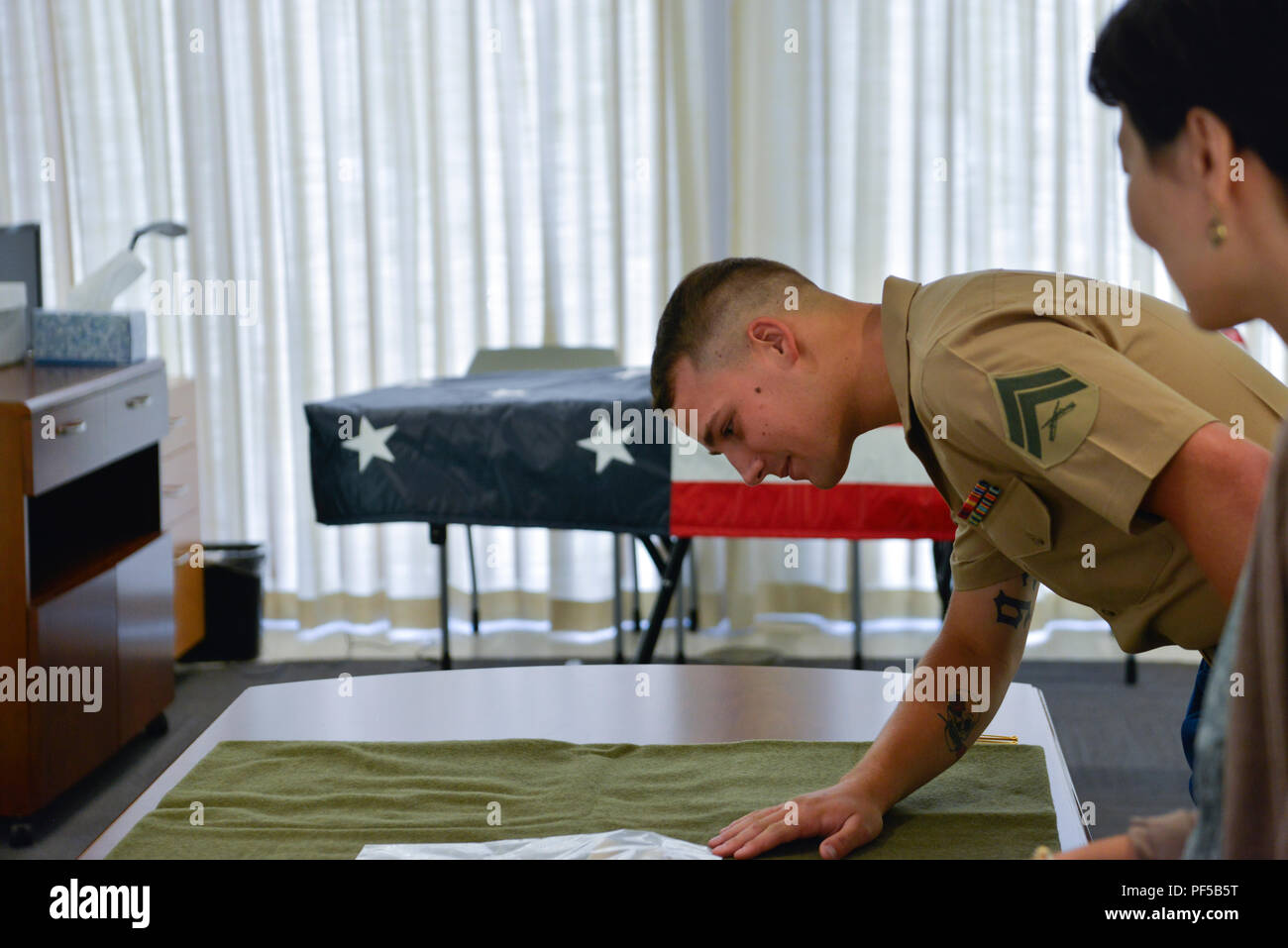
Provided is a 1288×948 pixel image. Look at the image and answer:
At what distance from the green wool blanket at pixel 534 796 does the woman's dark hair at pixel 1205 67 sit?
60 cm

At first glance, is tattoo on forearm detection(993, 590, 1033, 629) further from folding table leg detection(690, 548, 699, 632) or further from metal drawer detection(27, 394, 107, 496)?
folding table leg detection(690, 548, 699, 632)

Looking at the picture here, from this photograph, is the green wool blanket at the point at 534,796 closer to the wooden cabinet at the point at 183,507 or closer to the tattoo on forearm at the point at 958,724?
the tattoo on forearm at the point at 958,724

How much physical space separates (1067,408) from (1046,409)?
15mm

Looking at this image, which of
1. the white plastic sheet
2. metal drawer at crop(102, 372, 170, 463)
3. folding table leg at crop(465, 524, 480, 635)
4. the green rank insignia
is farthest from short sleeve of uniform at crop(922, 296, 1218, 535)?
folding table leg at crop(465, 524, 480, 635)

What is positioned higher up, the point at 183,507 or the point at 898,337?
the point at 898,337

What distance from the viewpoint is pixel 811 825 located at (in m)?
1.13

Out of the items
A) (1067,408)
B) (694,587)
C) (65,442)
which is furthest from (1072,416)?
(694,587)

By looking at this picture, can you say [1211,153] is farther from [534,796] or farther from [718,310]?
[534,796]

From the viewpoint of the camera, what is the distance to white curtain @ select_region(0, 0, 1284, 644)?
360 cm

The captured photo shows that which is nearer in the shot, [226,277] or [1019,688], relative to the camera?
[1019,688]

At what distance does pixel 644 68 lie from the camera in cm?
367

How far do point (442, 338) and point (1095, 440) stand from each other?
9.63ft
